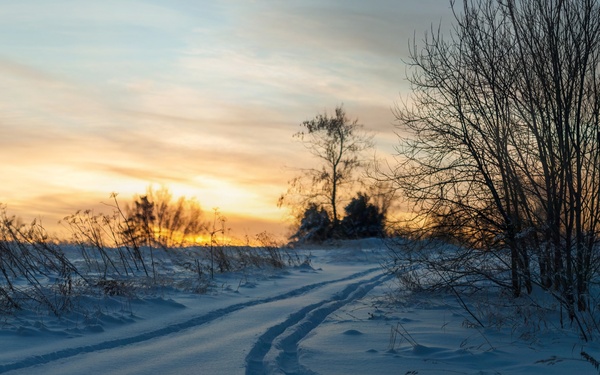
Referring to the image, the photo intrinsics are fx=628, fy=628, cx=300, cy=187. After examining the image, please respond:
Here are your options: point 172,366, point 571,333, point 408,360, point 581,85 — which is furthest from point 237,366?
point 581,85

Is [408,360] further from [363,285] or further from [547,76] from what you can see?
[363,285]

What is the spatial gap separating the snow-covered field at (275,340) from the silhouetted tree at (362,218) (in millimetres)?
25995

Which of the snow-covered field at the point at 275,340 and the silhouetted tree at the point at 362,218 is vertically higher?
the silhouetted tree at the point at 362,218

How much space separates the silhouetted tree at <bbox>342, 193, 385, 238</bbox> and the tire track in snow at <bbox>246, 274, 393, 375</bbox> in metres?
25.2

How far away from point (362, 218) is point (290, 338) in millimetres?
30814

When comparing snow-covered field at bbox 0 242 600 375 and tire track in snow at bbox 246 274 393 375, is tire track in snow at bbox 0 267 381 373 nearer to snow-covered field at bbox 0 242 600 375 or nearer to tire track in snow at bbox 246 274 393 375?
snow-covered field at bbox 0 242 600 375

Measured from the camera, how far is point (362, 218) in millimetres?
37438

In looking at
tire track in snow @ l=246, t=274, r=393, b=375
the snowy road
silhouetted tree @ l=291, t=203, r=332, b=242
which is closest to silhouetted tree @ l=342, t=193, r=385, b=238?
silhouetted tree @ l=291, t=203, r=332, b=242

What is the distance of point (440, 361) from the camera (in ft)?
19.5

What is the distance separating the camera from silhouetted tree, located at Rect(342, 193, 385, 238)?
36.3 meters

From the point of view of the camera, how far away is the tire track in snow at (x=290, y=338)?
5.45m

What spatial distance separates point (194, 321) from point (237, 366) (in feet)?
8.64

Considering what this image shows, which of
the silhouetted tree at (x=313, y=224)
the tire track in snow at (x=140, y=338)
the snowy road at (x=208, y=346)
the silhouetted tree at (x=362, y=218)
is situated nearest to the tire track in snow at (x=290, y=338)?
the snowy road at (x=208, y=346)

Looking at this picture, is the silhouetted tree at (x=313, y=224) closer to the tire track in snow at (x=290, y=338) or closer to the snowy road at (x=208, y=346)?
the tire track in snow at (x=290, y=338)
